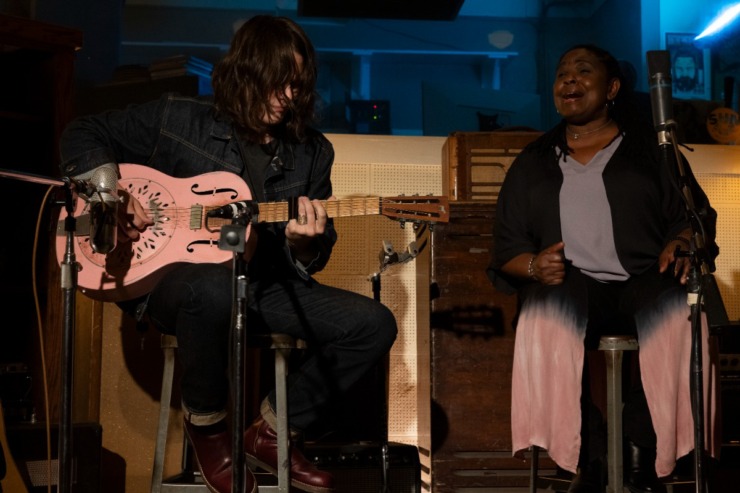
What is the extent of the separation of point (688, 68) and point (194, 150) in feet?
17.0

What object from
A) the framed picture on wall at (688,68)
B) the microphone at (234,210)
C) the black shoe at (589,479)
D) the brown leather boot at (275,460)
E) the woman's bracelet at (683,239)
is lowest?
the black shoe at (589,479)

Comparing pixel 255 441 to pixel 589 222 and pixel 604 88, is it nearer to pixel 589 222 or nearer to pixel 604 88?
pixel 589 222

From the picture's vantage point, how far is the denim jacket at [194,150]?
9.56 ft

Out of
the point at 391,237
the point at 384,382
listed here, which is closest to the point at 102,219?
the point at 384,382

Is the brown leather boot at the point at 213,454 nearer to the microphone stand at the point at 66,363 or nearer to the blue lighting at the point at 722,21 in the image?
the microphone stand at the point at 66,363

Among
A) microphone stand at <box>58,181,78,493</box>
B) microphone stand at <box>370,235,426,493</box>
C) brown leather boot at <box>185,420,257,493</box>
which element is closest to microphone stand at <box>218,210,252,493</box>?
microphone stand at <box>58,181,78,493</box>

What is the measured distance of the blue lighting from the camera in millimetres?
6929

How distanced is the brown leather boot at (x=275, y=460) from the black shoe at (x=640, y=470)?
1.03m

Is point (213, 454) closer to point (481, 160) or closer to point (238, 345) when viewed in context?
point (238, 345)

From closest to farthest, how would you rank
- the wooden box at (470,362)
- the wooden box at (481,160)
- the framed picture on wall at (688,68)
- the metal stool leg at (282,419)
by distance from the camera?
the metal stool leg at (282,419) → the wooden box at (470,362) → the wooden box at (481,160) → the framed picture on wall at (688,68)

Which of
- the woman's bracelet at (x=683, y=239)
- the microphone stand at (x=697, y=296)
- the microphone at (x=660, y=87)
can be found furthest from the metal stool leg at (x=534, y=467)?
the microphone at (x=660, y=87)

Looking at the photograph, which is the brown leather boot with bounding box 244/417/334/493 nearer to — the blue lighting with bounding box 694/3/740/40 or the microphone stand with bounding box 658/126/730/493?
the microphone stand with bounding box 658/126/730/493

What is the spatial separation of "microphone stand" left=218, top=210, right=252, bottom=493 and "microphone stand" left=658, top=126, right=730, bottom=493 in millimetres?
1206

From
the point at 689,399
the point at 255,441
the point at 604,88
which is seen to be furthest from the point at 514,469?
the point at 604,88
